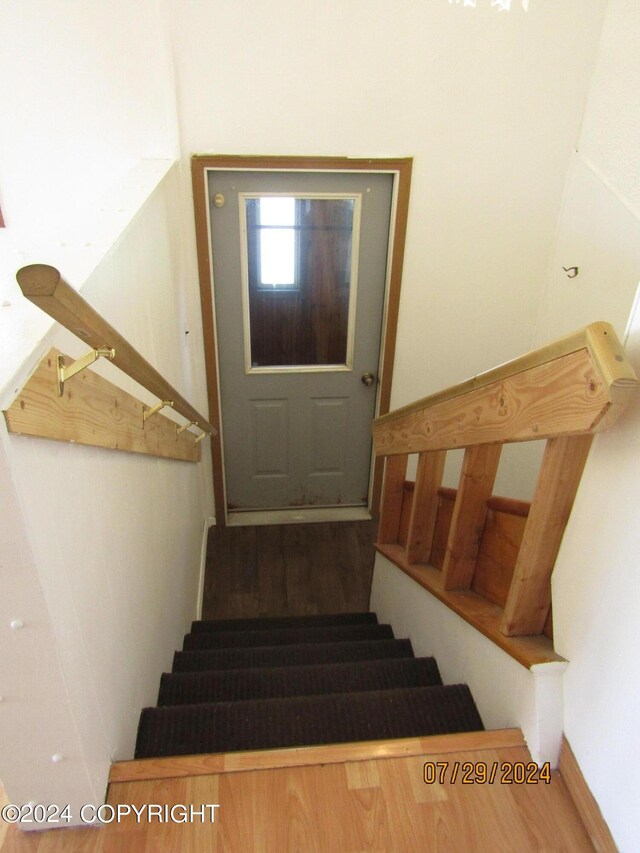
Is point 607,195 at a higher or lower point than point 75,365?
higher

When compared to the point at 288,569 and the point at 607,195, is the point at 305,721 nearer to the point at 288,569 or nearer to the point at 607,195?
the point at 288,569

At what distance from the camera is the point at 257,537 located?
2928 mm

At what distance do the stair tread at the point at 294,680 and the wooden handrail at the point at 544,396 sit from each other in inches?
27.3

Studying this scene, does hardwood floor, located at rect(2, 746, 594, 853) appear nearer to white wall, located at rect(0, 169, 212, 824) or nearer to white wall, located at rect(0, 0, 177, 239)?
white wall, located at rect(0, 169, 212, 824)

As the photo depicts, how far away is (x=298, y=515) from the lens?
3082 millimetres

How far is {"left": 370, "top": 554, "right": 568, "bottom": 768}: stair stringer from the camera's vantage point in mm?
945

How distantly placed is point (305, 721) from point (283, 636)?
0.75m

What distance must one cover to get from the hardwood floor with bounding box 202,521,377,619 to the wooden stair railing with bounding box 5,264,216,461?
5.11 ft

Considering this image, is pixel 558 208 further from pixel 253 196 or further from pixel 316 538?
pixel 316 538

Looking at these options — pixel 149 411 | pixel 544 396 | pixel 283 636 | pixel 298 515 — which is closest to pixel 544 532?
pixel 544 396

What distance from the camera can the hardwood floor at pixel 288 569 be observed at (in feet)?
8.16

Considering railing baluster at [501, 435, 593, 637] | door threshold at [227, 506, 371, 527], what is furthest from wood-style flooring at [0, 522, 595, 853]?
door threshold at [227, 506, 371, 527]

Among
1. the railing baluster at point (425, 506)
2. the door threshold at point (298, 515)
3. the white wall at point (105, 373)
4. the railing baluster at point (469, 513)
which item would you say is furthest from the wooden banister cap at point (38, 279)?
the door threshold at point (298, 515)

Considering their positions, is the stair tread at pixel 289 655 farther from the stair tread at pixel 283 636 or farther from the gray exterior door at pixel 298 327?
the gray exterior door at pixel 298 327
